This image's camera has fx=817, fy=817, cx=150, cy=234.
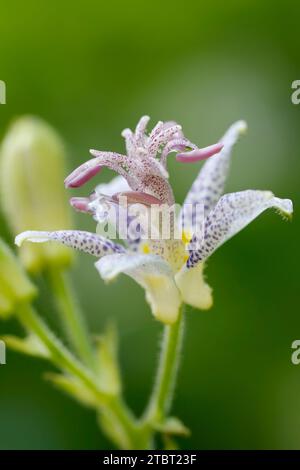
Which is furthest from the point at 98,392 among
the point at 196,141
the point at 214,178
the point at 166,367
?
the point at 196,141

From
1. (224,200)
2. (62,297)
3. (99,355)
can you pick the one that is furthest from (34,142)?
(224,200)

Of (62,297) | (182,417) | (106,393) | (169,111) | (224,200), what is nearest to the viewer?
(224,200)

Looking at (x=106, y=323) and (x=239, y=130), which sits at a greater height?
(x=239, y=130)

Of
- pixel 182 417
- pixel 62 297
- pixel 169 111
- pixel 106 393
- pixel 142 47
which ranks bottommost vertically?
pixel 182 417

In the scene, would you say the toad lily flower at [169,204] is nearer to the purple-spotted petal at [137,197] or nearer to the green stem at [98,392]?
the purple-spotted petal at [137,197]

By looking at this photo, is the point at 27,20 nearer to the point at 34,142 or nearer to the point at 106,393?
the point at 34,142

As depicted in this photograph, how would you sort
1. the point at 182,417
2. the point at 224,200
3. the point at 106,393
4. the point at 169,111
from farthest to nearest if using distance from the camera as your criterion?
the point at 169,111, the point at 182,417, the point at 106,393, the point at 224,200
